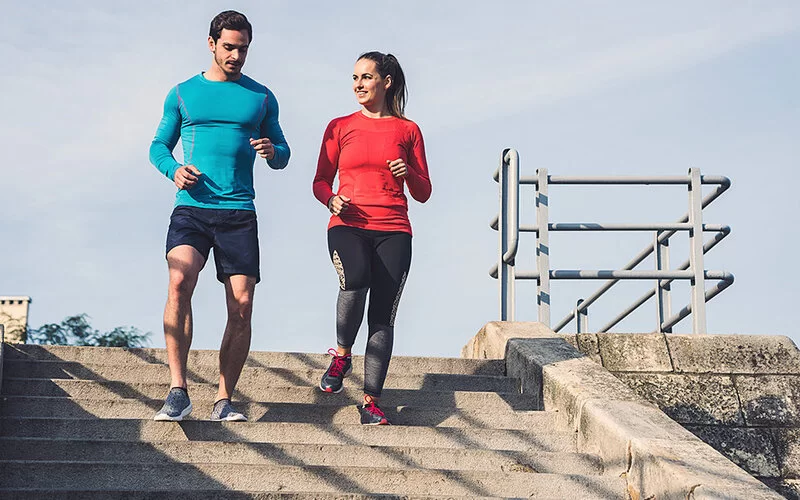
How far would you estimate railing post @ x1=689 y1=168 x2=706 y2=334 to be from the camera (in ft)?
21.7

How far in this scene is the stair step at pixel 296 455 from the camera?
4.37 m

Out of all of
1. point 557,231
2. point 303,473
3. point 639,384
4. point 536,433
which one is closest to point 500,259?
point 557,231

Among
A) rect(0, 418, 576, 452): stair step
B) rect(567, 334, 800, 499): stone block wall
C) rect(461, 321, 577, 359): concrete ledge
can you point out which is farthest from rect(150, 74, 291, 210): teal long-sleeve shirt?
rect(567, 334, 800, 499): stone block wall

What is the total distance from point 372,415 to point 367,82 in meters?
1.44

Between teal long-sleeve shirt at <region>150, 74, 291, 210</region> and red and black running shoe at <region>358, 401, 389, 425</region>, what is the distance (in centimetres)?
98

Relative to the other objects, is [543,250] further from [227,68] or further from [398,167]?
[227,68]

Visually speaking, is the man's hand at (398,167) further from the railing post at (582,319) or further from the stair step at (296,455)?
the railing post at (582,319)

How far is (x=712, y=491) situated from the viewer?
3.73 metres

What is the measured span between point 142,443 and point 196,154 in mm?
1171

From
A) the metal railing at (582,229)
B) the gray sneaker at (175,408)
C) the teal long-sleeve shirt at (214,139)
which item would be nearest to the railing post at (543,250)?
the metal railing at (582,229)

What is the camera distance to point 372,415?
486cm

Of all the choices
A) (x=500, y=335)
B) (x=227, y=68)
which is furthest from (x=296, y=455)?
(x=500, y=335)

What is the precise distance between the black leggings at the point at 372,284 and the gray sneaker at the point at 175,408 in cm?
78

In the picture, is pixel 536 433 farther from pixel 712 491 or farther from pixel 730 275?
pixel 730 275
